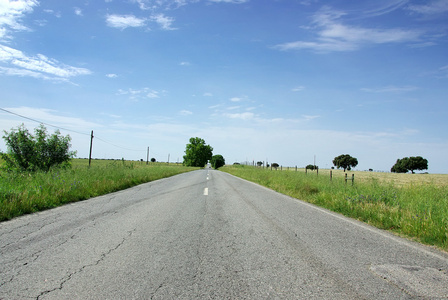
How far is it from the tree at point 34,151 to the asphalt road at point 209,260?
18.0m

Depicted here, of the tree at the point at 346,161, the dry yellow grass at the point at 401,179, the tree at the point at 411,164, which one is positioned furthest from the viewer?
the tree at the point at 346,161

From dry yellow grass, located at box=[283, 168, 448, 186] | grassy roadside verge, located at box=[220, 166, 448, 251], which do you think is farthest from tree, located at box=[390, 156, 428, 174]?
grassy roadside verge, located at box=[220, 166, 448, 251]

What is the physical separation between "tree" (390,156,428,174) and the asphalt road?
96679 mm

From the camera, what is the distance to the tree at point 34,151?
2091 cm

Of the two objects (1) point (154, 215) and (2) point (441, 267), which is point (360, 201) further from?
(1) point (154, 215)

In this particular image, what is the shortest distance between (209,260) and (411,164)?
10117 centimetres

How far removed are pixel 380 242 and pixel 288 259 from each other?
2186 mm

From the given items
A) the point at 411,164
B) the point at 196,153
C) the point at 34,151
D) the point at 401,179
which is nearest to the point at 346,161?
the point at 411,164

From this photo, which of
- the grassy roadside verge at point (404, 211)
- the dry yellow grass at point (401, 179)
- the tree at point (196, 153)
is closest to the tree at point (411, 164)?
the dry yellow grass at point (401, 179)

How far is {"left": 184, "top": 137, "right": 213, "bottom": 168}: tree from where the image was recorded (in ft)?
357

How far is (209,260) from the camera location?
3512mm

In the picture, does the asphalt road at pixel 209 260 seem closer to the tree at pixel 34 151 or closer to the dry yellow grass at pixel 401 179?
the dry yellow grass at pixel 401 179

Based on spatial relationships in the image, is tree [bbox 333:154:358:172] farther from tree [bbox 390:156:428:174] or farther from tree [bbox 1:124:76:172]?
tree [bbox 1:124:76:172]

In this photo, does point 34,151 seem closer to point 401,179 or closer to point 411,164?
point 401,179
